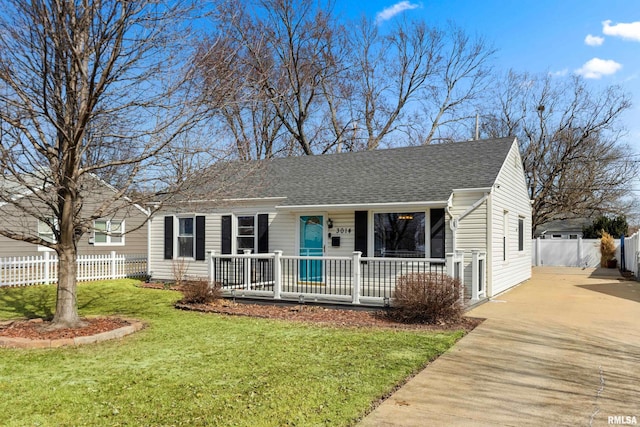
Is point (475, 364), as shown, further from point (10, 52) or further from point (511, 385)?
point (10, 52)

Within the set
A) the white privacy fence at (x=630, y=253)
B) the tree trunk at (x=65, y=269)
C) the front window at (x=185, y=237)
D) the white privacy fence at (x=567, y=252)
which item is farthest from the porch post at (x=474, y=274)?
the white privacy fence at (x=567, y=252)

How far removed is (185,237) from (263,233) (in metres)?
3.19

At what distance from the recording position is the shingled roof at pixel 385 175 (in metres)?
12.2

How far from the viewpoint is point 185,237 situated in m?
15.8

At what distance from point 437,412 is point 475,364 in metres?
1.84

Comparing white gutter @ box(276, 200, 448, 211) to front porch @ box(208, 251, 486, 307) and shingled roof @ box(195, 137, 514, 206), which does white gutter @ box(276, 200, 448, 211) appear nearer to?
shingled roof @ box(195, 137, 514, 206)

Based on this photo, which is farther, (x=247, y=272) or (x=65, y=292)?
(x=247, y=272)

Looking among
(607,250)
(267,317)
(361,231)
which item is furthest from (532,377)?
(607,250)

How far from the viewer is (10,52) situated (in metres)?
6.68

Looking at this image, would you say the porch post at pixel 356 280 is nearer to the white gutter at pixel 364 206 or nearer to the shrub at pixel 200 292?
the white gutter at pixel 364 206

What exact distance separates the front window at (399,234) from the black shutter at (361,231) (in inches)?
10.2

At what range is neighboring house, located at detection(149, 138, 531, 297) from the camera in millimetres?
11789

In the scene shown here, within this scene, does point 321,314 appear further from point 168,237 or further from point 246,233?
point 168,237

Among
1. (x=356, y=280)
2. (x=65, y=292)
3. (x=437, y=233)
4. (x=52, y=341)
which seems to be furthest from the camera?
(x=437, y=233)
